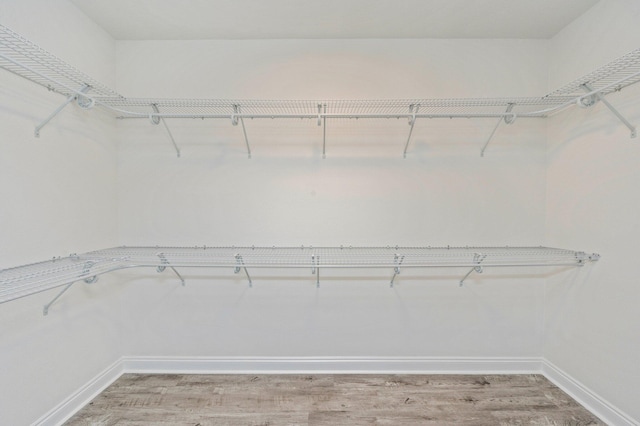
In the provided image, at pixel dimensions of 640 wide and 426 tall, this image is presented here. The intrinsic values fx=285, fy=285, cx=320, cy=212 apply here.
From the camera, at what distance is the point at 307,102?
1.81 meters

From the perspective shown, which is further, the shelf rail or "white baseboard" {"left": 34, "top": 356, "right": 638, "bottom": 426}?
"white baseboard" {"left": 34, "top": 356, "right": 638, "bottom": 426}

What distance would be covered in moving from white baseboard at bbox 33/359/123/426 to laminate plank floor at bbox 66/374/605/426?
0.12 ft

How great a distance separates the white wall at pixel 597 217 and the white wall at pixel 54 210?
2.88 metres

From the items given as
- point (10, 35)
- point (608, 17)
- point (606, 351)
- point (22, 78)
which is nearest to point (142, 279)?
point (22, 78)

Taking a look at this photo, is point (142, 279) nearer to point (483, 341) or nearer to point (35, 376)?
point (35, 376)

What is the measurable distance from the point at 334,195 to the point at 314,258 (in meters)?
0.48

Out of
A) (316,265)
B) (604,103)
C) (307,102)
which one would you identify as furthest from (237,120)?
(604,103)

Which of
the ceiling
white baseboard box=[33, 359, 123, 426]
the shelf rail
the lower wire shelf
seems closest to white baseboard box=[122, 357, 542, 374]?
white baseboard box=[33, 359, 123, 426]

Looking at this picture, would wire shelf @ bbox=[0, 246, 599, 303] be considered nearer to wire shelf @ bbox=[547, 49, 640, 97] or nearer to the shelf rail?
the shelf rail

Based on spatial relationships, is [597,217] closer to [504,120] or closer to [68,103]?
[504,120]

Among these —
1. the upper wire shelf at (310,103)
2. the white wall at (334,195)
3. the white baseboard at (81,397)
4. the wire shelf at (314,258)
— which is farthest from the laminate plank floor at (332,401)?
the upper wire shelf at (310,103)

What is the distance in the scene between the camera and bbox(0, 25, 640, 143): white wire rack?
1.27 metres

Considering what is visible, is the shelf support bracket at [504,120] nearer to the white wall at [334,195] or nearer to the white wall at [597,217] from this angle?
the white wall at [334,195]

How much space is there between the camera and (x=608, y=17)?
1.50 metres
